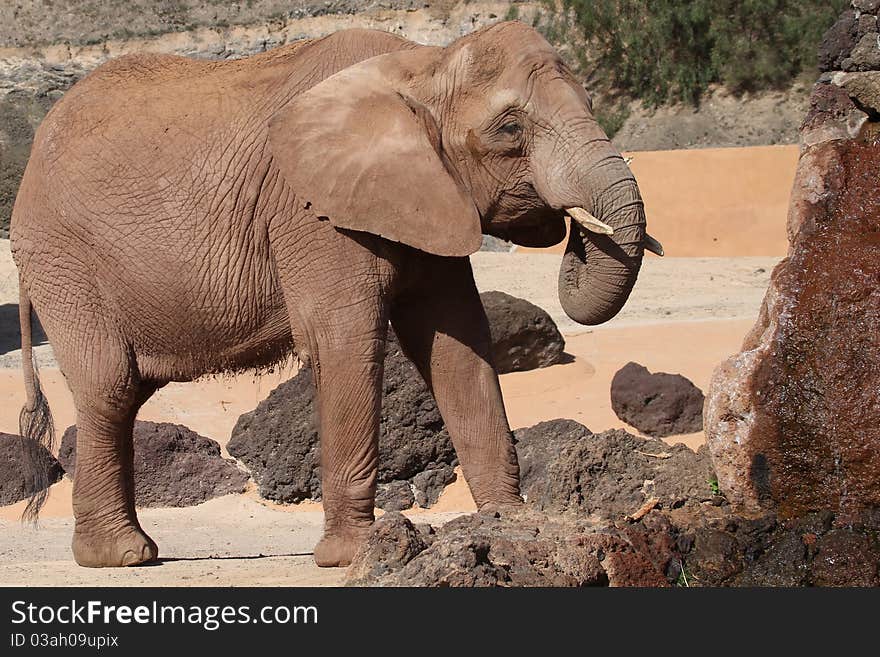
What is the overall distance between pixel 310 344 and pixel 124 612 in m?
2.04

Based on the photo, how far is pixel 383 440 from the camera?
10.7m

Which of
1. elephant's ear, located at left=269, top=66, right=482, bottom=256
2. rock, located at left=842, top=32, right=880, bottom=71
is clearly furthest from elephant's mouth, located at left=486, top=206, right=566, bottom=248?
rock, located at left=842, top=32, right=880, bottom=71

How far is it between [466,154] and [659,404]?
5.13m

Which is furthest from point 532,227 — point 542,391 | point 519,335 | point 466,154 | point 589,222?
point 519,335

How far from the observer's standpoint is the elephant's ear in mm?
7055

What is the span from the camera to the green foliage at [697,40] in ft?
139

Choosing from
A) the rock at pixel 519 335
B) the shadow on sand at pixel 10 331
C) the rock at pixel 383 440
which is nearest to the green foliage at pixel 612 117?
the shadow on sand at pixel 10 331

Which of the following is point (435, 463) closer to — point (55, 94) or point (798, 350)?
point (798, 350)

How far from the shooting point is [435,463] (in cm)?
1078

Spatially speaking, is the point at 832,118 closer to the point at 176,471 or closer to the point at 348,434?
the point at 348,434

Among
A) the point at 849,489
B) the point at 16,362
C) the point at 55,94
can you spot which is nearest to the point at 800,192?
the point at 849,489

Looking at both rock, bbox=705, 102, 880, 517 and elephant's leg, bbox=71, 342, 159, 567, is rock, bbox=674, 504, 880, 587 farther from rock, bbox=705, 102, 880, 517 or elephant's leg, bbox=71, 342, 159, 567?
elephant's leg, bbox=71, 342, 159, 567

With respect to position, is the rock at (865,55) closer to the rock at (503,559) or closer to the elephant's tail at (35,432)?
the rock at (503,559)

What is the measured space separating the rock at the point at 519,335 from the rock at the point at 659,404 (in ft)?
4.98
